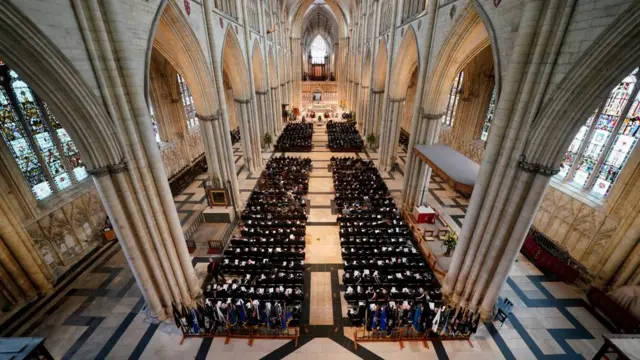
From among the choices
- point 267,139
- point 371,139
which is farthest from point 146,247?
point 371,139

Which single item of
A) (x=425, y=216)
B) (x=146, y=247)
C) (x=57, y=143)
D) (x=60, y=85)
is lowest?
(x=425, y=216)

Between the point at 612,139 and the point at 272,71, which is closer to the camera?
the point at 612,139

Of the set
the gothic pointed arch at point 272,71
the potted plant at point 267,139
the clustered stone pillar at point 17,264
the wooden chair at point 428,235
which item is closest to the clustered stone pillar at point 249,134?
the potted plant at point 267,139

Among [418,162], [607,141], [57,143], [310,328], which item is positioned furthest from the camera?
[418,162]

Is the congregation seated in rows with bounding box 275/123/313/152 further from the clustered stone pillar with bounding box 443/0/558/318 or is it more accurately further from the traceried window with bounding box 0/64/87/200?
the clustered stone pillar with bounding box 443/0/558/318

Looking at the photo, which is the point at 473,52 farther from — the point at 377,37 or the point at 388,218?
the point at 377,37

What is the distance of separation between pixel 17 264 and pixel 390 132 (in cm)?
2112

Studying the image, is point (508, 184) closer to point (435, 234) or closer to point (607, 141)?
point (435, 234)

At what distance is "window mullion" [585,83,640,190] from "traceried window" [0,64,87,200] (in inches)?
823

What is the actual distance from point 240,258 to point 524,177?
34.5ft

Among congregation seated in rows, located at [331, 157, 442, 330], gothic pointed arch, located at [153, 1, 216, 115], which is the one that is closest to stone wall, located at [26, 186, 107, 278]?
gothic pointed arch, located at [153, 1, 216, 115]

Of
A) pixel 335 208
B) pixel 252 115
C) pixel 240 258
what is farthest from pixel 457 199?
pixel 252 115

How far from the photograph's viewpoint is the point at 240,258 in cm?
1119

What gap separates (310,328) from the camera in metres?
8.91
